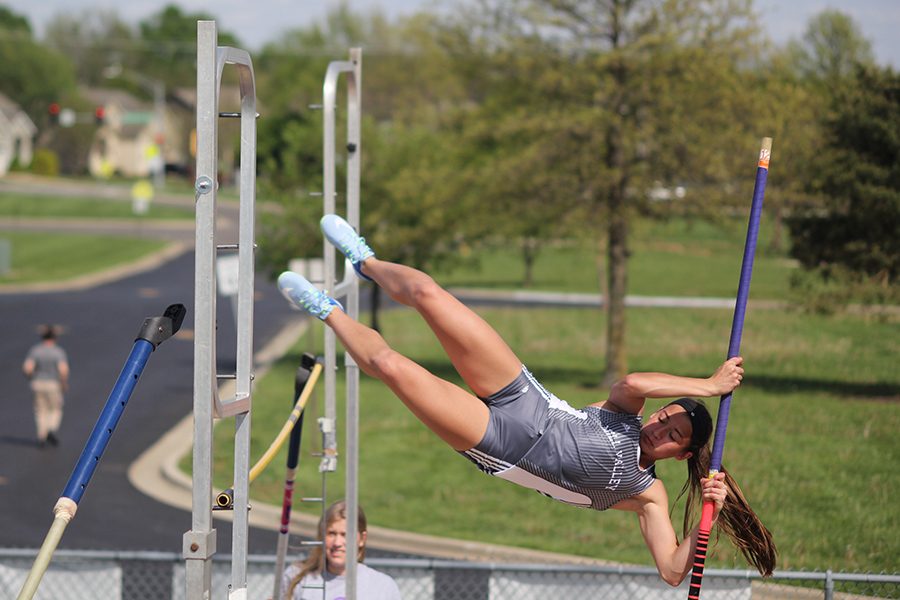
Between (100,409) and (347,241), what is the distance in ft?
46.6

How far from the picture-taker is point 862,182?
Result: 1645 cm

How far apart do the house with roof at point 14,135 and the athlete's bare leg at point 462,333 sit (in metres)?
82.9

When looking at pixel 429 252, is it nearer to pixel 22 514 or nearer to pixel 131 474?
pixel 131 474

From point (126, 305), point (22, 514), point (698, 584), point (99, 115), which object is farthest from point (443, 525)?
point (99, 115)

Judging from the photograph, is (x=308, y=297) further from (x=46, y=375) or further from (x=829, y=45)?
(x=829, y=45)

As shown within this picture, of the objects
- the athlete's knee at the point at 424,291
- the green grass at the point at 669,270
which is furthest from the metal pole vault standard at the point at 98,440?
the green grass at the point at 669,270

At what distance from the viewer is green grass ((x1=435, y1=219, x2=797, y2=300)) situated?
3262cm

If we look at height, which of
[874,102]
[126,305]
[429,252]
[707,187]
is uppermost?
[874,102]

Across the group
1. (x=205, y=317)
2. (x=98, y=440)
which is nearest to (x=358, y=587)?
(x=98, y=440)

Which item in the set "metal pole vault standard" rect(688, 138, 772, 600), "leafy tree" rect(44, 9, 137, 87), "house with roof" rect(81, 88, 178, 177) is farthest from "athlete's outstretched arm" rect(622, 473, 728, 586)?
"leafy tree" rect(44, 9, 137, 87)

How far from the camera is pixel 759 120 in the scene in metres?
18.1

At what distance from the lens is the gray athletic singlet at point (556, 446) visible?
5051mm

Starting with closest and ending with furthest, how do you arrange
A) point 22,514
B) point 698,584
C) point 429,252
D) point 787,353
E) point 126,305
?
1. point 698,584
2. point 22,514
3. point 787,353
4. point 429,252
5. point 126,305

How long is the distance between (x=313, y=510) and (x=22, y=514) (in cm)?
315
